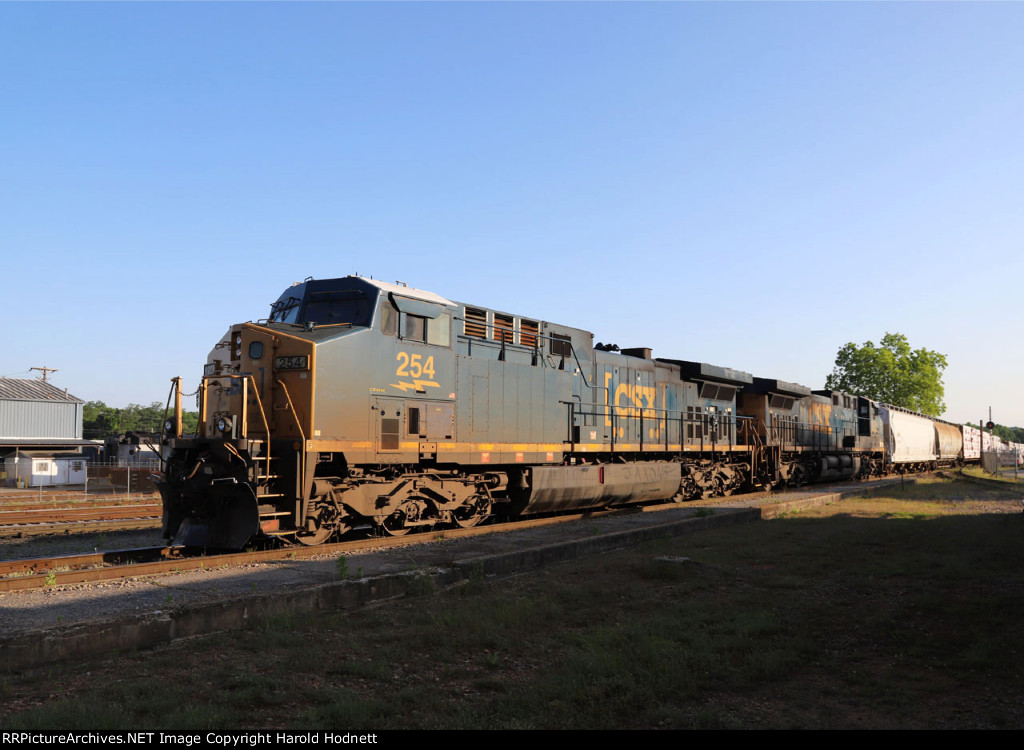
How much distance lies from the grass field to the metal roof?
4972 cm

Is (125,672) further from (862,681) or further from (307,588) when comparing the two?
(862,681)

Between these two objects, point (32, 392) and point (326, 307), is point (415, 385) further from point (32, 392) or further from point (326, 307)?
point (32, 392)

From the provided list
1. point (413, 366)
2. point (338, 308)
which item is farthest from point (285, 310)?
point (413, 366)

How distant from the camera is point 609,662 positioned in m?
5.99

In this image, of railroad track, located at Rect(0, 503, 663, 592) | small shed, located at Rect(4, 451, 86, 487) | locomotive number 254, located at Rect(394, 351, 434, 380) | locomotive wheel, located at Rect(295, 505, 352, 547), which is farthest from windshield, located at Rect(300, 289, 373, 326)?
small shed, located at Rect(4, 451, 86, 487)

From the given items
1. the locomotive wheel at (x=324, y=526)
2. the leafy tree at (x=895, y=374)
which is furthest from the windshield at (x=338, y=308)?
the leafy tree at (x=895, y=374)

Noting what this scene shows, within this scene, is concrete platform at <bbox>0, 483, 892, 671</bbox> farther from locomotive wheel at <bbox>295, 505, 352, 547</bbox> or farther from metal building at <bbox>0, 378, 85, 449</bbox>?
metal building at <bbox>0, 378, 85, 449</bbox>

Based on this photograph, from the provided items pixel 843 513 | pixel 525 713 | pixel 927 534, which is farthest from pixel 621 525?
pixel 525 713

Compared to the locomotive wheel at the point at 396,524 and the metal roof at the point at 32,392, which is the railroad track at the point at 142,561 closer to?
the locomotive wheel at the point at 396,524

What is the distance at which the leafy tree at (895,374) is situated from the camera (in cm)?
6588

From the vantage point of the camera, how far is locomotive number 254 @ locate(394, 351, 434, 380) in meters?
12.3

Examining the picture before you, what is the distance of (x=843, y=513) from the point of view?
60.2ft

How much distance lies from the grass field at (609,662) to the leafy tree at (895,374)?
62.2 m

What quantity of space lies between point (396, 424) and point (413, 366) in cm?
104
